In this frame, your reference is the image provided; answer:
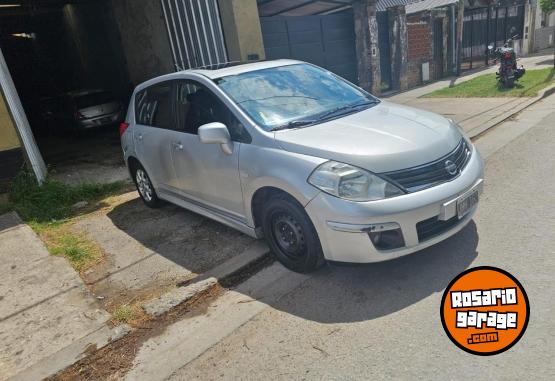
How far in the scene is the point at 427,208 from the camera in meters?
2.97

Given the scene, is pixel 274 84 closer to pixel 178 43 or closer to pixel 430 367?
pixel 430 367

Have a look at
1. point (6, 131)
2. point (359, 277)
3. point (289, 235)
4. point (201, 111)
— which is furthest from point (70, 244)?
point (359, 277)

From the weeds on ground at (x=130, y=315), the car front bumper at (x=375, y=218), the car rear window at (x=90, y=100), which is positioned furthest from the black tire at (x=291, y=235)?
the car rear window at (x=90, y=100)

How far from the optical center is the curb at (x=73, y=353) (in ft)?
9.26

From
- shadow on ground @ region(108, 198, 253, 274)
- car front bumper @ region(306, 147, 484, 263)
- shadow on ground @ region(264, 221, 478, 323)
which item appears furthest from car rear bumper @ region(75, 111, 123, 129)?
car front bumper @ region(306, 147, 484, 263)

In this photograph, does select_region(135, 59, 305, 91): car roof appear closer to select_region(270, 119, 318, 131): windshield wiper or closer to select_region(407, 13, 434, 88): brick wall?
select_region(270, 119, 318, 131): windshield wiper

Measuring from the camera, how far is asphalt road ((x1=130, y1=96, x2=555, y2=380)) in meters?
2.42

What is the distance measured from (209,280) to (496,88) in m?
10.8

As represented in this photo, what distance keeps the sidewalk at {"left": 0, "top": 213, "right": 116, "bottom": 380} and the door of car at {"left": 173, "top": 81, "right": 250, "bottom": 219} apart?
140 centimetres

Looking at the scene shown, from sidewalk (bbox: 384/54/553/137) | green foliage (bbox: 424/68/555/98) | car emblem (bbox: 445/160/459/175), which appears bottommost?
green foliage (bbox: 424/68/555/98)

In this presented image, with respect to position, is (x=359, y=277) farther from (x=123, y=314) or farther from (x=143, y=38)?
(x=143, y=38)

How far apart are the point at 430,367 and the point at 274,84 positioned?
9.30 feet

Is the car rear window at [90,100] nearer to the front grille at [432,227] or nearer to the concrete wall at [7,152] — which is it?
the concrete wall at [7,152]

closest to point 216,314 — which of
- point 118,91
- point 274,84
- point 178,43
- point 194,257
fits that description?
point 194,257
